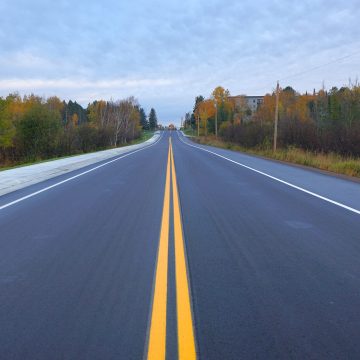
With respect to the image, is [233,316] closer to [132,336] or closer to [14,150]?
[132,336]

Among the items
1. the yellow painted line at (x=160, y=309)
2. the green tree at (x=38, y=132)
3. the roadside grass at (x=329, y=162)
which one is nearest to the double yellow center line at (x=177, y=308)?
the yellow painted line at (x=160, y=309)

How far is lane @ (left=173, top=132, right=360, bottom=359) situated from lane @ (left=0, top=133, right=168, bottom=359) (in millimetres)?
662

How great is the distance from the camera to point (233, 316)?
389cm

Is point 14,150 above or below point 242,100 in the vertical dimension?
below

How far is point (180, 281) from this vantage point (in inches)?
190

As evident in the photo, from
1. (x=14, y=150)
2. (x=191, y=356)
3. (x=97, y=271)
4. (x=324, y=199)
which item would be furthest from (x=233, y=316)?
(x=14, y=150)

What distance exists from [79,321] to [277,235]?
4.12 meters

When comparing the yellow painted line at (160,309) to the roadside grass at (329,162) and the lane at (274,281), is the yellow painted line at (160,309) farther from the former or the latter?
the roadside grass at (329,162)

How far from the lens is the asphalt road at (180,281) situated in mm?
3430

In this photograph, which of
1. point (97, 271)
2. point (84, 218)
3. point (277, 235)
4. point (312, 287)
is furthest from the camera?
point (84, 218)

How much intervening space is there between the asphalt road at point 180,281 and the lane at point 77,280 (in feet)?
0.05

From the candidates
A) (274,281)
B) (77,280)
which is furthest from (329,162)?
(77,280)

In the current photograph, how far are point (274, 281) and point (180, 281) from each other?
1.09 metres

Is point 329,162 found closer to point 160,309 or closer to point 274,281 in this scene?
point 274,281
